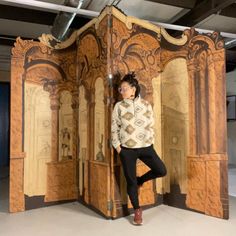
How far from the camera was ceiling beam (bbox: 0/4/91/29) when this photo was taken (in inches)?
156

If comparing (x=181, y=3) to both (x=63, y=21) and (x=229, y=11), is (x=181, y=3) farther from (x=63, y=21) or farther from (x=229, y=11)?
(x=63, y=21)

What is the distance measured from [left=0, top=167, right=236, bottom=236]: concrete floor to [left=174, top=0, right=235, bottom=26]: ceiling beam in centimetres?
252

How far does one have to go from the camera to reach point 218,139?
296cm

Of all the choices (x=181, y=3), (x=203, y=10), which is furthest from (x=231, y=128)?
(x=181, y=3)

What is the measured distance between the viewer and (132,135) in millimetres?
2734

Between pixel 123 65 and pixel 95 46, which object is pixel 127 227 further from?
pixel 95 46

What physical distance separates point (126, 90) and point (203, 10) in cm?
177

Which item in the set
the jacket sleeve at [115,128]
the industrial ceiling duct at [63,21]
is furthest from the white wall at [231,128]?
the jacket sleeve at [115,128]

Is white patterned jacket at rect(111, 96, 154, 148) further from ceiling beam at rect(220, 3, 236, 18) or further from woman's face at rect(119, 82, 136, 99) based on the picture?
ceiling beam at rect(220, 3, 236, 18)

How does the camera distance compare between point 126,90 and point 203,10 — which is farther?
point 203,10

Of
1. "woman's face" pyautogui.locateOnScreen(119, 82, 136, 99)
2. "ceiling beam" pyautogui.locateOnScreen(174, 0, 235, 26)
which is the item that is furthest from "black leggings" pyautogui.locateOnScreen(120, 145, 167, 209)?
"ceiling beam" pyautogui.locateOnScreen(174, 0, 235, 26)

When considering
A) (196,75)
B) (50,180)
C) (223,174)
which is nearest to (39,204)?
(50,180)

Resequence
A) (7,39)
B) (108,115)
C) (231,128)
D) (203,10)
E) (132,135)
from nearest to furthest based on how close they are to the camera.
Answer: (132,135) < (108,115) < (203,10) < (7,39) < (231,128)

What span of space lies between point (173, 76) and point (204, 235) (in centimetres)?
182
